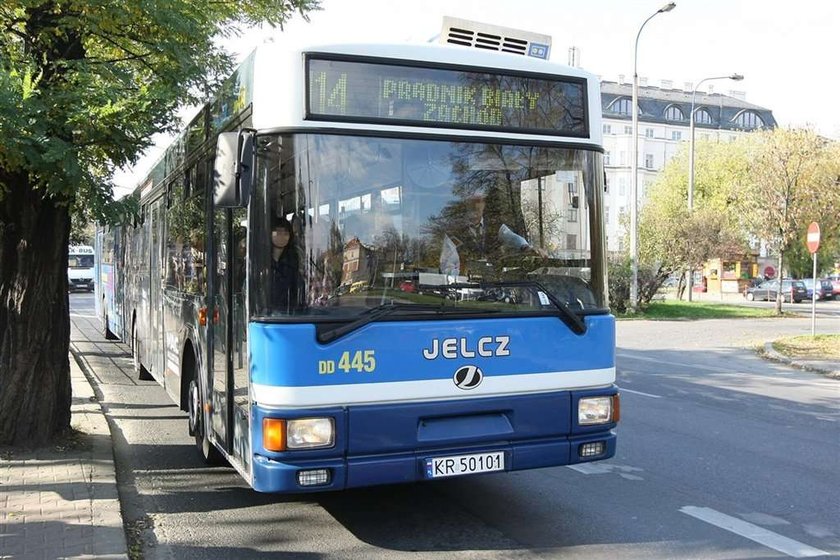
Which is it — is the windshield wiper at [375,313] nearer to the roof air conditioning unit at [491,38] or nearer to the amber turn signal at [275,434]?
the amber turn signal at [275,434]

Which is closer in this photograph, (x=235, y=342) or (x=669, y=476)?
(x=235, y=342)

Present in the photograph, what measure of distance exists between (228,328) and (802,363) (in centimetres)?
1368

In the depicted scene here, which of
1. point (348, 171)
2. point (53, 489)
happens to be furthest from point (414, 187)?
point (53, 489)

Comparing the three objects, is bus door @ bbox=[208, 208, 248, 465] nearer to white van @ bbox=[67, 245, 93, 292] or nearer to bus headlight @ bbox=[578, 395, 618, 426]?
bus headlight @ bbox=[578, 395, 618, 426]

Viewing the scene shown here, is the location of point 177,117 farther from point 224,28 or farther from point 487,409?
point 487,409

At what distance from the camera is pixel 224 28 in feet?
26.8

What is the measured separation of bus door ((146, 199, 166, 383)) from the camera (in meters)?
8.92

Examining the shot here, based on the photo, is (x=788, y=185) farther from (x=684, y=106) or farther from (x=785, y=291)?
(x=684, y=106)

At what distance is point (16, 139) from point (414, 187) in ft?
9.62

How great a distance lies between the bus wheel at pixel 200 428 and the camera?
21.7ft

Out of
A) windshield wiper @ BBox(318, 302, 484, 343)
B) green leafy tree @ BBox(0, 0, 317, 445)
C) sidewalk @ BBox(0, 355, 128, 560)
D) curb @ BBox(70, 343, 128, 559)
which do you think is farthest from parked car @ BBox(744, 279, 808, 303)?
windshield wiper @ BBox(318, 302, 484, 343)

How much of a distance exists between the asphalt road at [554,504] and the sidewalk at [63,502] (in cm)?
25

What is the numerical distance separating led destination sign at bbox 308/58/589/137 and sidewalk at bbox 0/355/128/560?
112 inches

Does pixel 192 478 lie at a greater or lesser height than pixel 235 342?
lesser
